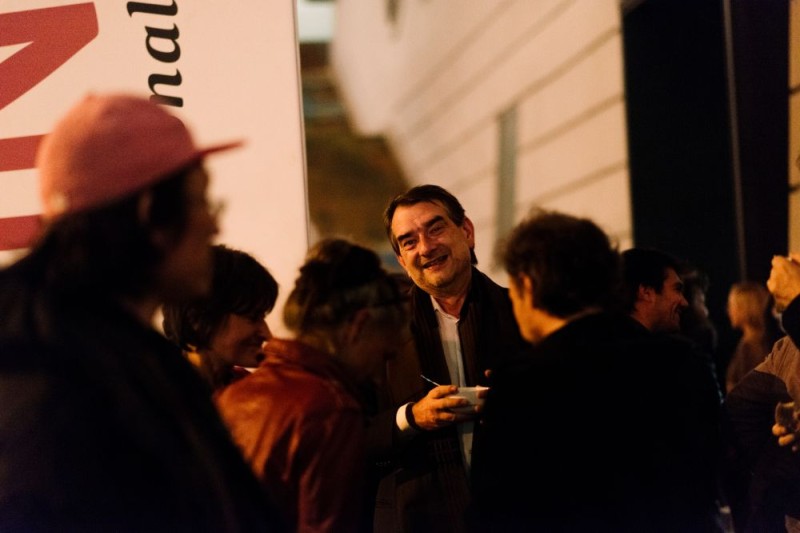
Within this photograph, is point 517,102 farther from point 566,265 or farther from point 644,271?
point 566,265

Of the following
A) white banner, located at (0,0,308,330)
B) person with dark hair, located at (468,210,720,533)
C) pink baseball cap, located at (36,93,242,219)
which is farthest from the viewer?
white banner, located at (0,0,308,330)

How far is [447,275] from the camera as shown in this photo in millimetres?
3391

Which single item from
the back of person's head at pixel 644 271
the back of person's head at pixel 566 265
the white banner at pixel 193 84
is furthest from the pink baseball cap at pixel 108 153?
the back of person's head at pixel 644 271

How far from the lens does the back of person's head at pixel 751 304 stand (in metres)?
6.02

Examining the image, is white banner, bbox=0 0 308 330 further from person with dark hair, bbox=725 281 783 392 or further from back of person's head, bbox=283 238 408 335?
person with dark hair, bbox=725 281 783 392

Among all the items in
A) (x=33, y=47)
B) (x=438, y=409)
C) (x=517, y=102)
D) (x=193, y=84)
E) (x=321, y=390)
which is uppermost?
(x=517, y=102)

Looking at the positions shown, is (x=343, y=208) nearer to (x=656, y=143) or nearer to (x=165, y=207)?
(x=656, y=143)

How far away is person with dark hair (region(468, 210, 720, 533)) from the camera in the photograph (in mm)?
2264

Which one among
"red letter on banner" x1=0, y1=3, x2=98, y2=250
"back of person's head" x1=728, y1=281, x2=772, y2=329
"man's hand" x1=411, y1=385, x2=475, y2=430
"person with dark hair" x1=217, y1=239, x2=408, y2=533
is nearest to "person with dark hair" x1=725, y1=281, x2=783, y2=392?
"back of person's head" x1=728, y1=281, x2=772, y2=329

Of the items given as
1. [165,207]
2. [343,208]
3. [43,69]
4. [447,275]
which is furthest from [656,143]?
[343,208]

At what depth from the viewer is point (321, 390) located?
216 centimetres

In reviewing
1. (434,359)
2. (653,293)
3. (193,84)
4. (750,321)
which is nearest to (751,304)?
(750,321)

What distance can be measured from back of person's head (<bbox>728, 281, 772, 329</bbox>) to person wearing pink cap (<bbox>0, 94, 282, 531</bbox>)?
15.8ft

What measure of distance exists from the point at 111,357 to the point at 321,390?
28.5 inches
